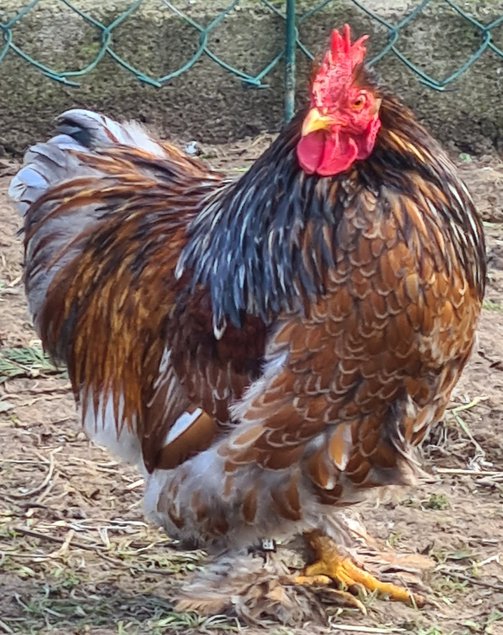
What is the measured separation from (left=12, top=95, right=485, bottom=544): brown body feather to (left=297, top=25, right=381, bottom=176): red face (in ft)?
0.11

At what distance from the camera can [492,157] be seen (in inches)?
227

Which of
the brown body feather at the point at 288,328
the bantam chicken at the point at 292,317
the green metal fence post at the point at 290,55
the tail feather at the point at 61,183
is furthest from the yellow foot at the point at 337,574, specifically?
the green metal fence post at the point at 290,55

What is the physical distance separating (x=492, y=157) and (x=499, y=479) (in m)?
2.47

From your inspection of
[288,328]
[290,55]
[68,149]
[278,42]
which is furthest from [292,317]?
[278,42]

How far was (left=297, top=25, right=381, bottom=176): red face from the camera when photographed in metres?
2.60

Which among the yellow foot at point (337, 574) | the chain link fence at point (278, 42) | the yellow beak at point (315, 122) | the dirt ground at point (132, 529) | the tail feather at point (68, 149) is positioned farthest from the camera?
the chain link fence at point (278, 42)

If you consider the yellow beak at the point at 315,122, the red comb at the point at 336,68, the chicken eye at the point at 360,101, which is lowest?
the yellow beak at the point at 315,122

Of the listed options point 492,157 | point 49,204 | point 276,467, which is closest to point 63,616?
point 276,467

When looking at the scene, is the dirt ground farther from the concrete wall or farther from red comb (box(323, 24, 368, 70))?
the concrete wall

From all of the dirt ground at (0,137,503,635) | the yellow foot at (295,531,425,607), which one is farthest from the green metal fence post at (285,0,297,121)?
the yellow foot at (295,531,425,607)

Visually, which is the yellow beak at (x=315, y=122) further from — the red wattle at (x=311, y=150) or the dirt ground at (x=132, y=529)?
the dirt ground at (x=132, y=529)

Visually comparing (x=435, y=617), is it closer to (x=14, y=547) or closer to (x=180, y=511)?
(x=180, y=511)

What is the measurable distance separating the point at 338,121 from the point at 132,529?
4.52ft

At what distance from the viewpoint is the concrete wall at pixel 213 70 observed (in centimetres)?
552
